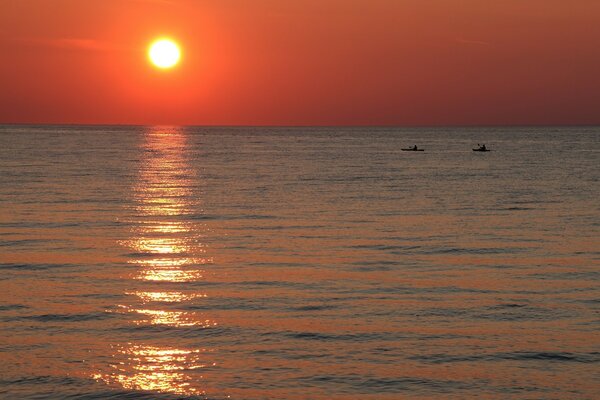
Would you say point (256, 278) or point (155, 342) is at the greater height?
point (256, 278)

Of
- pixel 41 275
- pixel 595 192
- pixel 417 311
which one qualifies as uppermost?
pixel 595 192

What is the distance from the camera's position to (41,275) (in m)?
26.1

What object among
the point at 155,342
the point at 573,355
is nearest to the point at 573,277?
the point at 573,355

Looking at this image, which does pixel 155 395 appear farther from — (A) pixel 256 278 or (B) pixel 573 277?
(B) pixel 573 277

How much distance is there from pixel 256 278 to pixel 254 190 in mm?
35457

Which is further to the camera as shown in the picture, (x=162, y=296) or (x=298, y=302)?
(x=162, y=296)

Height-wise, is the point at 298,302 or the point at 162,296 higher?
the point at 162,296

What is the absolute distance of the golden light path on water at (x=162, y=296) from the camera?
16688mm

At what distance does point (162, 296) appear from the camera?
23531 mm

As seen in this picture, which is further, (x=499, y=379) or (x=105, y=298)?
(x=105, y=298)

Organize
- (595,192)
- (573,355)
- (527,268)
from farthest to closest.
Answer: (595,192), (527,268), (573,355)

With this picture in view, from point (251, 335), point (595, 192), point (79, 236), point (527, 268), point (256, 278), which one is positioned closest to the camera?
point (251, 335)

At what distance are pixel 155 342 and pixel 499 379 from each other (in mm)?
7027

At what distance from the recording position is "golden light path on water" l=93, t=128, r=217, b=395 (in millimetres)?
16688
